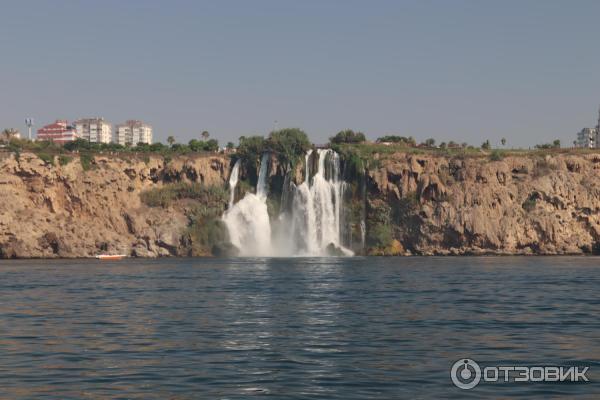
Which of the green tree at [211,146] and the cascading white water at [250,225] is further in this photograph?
the green tree at [211,146]

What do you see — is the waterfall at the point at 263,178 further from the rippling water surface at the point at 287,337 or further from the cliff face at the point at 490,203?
the rippling water surface at the point at 287,337

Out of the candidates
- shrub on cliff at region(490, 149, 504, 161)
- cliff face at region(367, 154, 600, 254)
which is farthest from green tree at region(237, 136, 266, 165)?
shrub on cliff at region(490, 149, 504, 161)

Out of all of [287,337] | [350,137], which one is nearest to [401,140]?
[350,137]

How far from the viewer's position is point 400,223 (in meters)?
116

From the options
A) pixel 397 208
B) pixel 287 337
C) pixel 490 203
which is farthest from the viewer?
pixel 397 208

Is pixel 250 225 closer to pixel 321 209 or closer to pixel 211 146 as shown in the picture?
pixel 321 209

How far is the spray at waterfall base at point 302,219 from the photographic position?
115 metres

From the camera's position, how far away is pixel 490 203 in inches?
4508

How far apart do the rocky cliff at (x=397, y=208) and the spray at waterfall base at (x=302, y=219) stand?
284cm

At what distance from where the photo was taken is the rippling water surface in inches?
827

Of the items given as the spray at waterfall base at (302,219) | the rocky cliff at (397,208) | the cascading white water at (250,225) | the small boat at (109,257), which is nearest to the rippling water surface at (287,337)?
the small boat at (109,257)

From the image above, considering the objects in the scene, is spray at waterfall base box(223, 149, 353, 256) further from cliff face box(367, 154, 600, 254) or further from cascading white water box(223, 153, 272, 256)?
cliff face box(367, 154, 600, 254)

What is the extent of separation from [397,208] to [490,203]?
42.4 ft

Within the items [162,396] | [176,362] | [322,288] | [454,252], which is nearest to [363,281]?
[322,288]
